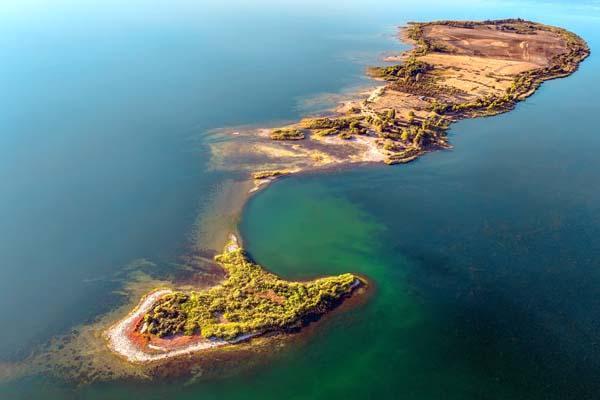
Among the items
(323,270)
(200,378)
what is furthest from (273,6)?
(200,378)

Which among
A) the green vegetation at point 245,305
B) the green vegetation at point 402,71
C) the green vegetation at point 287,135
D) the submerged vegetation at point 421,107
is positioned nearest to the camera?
the green vegetation at point 245,305

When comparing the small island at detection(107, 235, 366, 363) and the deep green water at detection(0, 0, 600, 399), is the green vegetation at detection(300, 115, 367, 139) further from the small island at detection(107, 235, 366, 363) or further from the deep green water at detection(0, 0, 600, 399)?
the small island at detection(107, 235, 366, 363)

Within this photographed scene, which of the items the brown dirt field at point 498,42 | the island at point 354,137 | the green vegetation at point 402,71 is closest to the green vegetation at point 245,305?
the island at point 354,137

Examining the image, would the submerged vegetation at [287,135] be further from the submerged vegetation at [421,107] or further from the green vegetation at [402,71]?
the green vegetation at [402,71]

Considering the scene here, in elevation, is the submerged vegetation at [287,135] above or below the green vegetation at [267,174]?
above

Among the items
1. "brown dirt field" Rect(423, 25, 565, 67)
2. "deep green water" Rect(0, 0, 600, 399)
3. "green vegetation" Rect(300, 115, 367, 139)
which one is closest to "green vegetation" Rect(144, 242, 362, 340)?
"deep green water" Rect(0, 0, 600, 399)

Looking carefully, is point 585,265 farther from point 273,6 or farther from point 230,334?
point 273,6
